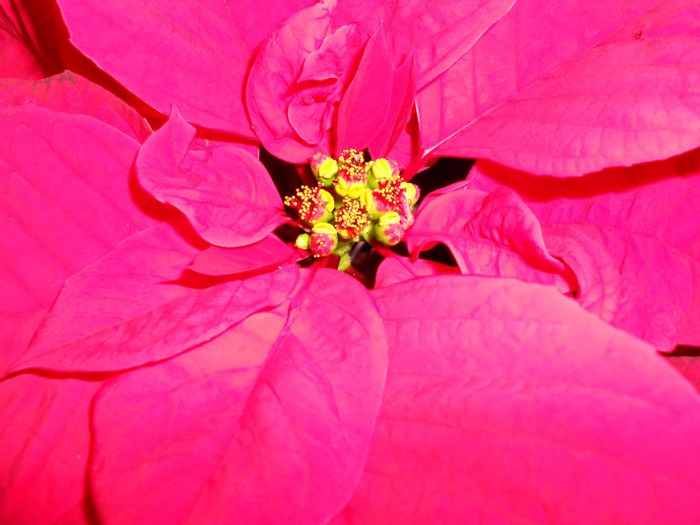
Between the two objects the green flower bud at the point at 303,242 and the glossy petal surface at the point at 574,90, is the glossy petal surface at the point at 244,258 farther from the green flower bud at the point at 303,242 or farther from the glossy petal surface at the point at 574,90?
the glossy petal surface at the point at 574,90

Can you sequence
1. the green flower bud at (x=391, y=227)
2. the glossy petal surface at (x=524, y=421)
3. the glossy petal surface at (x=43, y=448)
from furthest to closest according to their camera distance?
the green flower bud at (x=391, y=227) → the glossy petal surface at (x=43, y=448) → the glossy petal surface at (x=524, y=421)

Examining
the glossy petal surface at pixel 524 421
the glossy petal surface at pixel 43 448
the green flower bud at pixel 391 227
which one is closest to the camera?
the glossy petal surface at pixel 524 421

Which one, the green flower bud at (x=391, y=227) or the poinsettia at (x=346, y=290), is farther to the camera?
the green flower bud at (x=391, y=227)

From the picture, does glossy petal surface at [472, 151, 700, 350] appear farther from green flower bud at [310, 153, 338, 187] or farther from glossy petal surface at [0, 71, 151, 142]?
glossy petal surface at [0, 71, 151, 142]

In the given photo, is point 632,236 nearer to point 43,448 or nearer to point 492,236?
point 492,236

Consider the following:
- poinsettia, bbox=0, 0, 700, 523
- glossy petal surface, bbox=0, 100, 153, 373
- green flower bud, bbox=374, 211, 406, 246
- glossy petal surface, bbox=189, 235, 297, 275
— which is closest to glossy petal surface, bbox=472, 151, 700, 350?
poinsettia, bbox=0, 0, 700, 523

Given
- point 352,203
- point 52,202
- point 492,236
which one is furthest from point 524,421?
point 52,202

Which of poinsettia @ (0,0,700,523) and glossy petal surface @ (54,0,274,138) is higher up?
glossy petal surface @ (54,0,274,138)

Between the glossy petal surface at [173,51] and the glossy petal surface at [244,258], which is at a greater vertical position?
the glossy petal surface at [173,51]

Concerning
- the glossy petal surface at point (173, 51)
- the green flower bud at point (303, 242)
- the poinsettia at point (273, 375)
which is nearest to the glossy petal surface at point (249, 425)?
the poinsettia at point (273, 375)

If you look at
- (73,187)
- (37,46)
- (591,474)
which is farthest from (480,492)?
(37,46)
